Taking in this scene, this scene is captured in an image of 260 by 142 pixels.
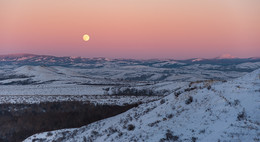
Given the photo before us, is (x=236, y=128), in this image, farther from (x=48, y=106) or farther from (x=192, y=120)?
(x=48, y=106)

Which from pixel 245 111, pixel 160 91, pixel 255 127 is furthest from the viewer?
pixel 160 91

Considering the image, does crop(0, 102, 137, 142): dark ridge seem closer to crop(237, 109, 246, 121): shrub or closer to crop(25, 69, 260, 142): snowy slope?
crop(25, 69, 260, 142): snowy slope

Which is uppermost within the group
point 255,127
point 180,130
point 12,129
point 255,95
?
point 255,95

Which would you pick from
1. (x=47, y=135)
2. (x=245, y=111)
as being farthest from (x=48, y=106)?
(x=245, y=111)

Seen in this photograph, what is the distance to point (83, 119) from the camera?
29.9 m

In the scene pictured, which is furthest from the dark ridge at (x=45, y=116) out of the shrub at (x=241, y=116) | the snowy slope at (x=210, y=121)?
the shrub at (x=241, y=116)

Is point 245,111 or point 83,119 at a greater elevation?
point 245,111

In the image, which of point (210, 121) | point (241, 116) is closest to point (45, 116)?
point (210, 121)

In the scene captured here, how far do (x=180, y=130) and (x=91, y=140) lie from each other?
8.64 m

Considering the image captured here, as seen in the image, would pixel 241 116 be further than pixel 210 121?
No

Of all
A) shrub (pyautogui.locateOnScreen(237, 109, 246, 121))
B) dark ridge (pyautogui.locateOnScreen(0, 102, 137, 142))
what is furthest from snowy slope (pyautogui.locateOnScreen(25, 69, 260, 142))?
dark ridge (pyautogui.locateOnScreen(0, 102, 137, 142))

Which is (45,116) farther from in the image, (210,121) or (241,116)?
(241,116)

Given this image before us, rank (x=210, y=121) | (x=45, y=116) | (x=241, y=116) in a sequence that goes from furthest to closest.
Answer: (x=45, y=116) → (x=210, y=121) → (x=241, y=116)

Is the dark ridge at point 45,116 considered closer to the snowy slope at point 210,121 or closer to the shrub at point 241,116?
Answer: the snowy slope at point 210,121
